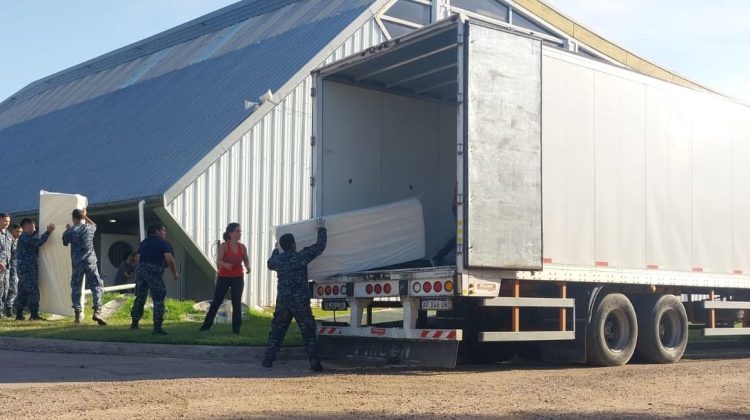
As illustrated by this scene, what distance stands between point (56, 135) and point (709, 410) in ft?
76.8

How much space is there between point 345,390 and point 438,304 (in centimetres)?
176

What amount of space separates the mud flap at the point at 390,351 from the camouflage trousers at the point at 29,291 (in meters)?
5.83

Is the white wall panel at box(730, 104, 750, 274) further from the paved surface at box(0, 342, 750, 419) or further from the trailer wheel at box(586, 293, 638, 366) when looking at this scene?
the trailer wheel at box(586, 293, 638, 366)

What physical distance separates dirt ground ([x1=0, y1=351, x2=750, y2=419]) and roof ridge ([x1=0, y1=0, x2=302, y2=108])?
17872mm

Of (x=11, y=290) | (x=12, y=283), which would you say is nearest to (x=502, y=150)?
(x=12, y=283)

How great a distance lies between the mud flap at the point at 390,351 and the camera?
36.4 ft

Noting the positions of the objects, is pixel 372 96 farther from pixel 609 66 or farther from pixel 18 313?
pixel 18 313

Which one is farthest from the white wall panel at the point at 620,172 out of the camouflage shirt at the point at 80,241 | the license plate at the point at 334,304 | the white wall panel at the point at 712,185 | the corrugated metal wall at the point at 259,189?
the corrugated metal wall at the point at 259,189

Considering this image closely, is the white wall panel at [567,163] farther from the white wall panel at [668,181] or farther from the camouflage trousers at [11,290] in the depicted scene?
the camouflage trousers at [11,290]

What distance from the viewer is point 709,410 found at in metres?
8.79

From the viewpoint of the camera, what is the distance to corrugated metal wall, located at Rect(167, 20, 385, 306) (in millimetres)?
19406

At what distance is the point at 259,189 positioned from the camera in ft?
67.1

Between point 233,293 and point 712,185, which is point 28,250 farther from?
point 712,185

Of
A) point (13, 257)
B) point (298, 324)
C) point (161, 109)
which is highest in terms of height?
point (161, 109)
